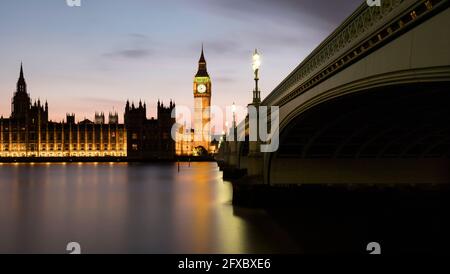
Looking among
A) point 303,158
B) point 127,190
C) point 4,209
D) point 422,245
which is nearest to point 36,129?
point 127,190

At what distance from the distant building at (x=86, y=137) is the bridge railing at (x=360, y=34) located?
12506 centimetres

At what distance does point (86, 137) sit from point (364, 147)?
120 metres

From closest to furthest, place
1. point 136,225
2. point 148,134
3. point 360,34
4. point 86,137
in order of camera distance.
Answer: point 360,34
point 136,225
point 86,137
point 148,134

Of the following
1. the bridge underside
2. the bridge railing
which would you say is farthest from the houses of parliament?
the bridge railing

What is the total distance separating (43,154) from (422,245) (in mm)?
132545

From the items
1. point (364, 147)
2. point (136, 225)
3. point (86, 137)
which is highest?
point (86, 137)

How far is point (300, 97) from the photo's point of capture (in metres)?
19.5

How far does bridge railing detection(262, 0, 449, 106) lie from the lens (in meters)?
8.84

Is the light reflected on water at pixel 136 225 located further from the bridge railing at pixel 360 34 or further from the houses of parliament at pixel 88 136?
the houses of parliament at pixel 88 136

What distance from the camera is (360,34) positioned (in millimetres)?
11695

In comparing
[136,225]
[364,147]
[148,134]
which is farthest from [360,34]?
[148,134]

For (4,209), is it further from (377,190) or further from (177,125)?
(177,125)

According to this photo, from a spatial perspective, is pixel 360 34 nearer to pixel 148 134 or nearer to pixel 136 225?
pixel 136 225
